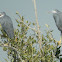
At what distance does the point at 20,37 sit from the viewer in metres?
2.29

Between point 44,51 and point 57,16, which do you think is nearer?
point 44,51

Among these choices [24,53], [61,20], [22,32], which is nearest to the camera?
[24,53]

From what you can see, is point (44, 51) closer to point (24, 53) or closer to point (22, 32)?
point (24, 53)

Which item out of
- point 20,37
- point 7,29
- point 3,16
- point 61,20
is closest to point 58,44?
point 61,20

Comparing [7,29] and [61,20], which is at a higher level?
[61,20]

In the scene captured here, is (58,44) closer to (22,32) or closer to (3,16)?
(22,32)

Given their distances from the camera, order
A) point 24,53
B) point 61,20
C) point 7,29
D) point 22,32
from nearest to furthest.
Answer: point 24,53
point 61,20
point 22,32
point 7,29

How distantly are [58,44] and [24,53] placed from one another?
42 centimetres

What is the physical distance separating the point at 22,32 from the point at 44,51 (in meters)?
0.44

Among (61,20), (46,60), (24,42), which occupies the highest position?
(61,20)

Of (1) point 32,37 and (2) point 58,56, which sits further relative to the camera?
(1) point 32,37

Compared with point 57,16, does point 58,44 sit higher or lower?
lower

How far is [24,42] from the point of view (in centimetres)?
227

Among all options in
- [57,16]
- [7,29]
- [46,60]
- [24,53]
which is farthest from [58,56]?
[7,29]
